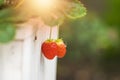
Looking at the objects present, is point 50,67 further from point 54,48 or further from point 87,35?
point 87,35

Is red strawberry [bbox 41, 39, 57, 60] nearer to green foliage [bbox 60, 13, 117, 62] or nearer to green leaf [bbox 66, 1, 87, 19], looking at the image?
green leaf [bbox 66, 1, 87, 19]

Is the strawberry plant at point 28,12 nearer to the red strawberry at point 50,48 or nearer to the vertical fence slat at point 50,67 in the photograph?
the red strawberry at point 50,48

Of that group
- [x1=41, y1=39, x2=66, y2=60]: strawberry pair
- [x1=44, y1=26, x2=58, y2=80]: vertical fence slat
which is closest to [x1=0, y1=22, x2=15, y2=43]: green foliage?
[x1=41, y1=39, x2=66, y2=60]: strawberry pair

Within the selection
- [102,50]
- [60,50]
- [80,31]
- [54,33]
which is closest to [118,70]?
[102,50]

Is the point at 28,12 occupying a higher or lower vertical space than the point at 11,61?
higher

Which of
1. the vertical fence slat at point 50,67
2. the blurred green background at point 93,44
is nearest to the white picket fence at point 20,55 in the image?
the vertical fence slat at point 50,67

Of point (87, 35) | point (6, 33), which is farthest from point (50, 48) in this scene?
point (87, 35)
